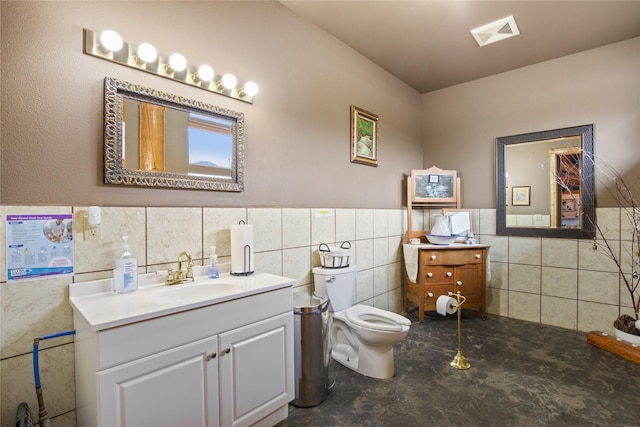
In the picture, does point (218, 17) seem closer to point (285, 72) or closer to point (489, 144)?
point (285, 72)

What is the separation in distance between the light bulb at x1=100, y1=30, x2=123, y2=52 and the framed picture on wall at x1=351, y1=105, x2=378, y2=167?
1.90m

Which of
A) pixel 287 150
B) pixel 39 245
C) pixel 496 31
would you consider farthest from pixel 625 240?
pixel 39 245

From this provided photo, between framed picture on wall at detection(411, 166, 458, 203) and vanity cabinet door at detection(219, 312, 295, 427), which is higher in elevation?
framed picture on wall at detection(411, 166, 458, 203)

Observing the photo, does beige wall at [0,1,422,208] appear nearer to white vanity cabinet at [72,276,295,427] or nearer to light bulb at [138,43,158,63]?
light bulb at [138,43,158,63]

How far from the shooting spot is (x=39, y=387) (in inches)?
47.7

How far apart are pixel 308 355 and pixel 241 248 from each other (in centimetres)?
75

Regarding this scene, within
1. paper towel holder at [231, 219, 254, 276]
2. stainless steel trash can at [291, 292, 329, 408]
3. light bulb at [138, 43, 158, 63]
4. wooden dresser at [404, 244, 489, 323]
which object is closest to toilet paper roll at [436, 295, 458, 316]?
wooden dresser at [404, 244, 489, 323]

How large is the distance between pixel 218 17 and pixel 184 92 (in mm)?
566

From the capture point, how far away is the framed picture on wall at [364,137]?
9.53 feet

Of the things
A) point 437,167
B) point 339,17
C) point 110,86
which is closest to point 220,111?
point 110,86

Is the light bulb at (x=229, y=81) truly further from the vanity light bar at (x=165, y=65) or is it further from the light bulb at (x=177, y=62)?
the light bulb at (x=177, y=62)

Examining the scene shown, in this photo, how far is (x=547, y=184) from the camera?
3143 millimetres

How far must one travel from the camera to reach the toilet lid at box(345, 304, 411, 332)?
6.94 ft

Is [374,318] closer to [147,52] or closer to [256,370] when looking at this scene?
[256,370]
